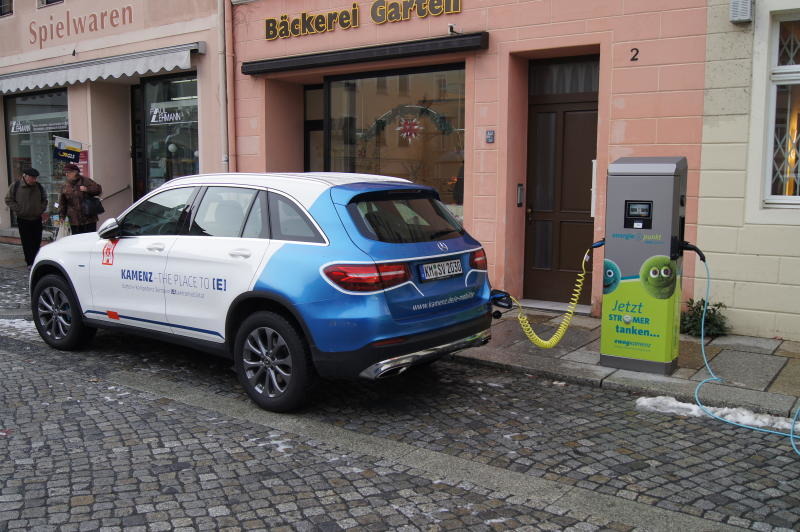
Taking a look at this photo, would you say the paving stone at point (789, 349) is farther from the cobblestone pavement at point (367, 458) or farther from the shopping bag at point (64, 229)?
the shopping bag at point (64, 229)

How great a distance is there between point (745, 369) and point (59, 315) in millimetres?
6476

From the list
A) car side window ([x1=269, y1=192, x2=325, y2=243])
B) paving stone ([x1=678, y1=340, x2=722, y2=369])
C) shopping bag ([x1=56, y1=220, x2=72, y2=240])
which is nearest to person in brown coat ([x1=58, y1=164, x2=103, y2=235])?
shopping bag ([x1=56, y1=220, x2=72, y2=240])

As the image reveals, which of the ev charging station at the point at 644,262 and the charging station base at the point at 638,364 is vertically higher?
the ev charging station at the point at 644,262

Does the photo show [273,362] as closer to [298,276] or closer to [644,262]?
[298,276]

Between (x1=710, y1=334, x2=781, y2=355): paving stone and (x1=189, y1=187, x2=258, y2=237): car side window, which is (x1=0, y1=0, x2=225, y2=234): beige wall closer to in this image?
(x1=189, y1=187, x2=258, y2=237): car side window

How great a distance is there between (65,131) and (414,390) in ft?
40.8

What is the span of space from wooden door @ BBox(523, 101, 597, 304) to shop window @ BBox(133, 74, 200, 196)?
6.33m

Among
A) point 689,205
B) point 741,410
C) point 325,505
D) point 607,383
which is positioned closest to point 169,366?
point 325,505

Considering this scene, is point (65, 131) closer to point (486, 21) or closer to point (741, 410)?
point (486, 21)

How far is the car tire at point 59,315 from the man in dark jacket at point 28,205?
5.80 meters

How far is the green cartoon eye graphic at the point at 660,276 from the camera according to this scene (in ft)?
20.4

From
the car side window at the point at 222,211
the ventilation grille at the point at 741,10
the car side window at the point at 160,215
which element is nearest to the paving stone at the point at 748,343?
the ventilation grille at the point at 741,10

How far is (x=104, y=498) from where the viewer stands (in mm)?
3990

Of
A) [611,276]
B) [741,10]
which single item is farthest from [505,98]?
[611,276]
